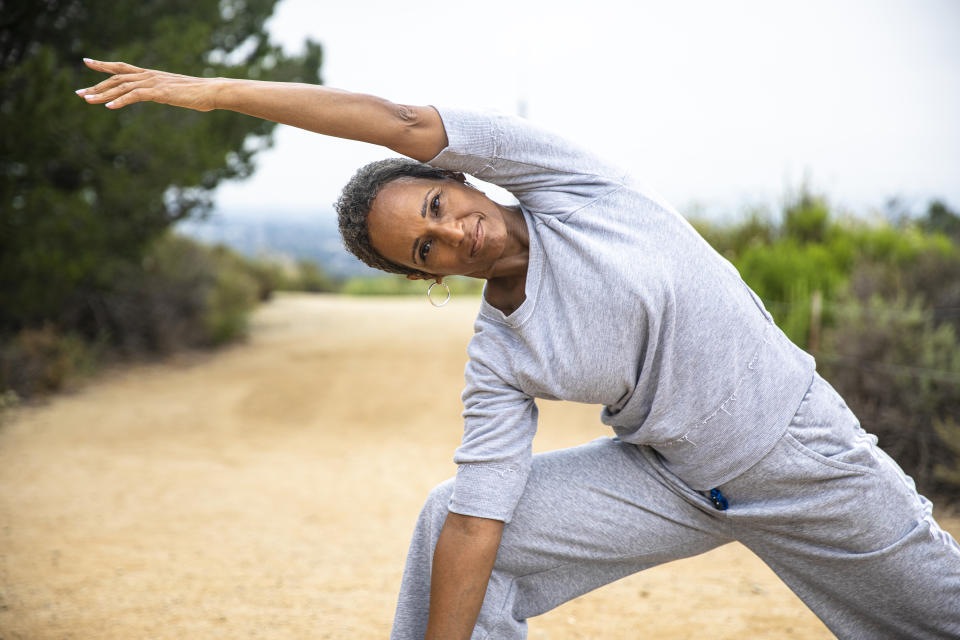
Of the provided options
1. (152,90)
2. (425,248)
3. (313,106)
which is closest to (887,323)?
(425,248)

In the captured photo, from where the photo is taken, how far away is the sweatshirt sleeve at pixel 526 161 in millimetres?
1652

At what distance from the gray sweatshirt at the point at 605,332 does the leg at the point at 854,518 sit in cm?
7

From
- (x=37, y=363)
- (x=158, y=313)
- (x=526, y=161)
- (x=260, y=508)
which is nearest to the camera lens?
(x=526, y=161)

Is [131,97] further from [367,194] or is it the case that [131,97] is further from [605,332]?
[605,332]

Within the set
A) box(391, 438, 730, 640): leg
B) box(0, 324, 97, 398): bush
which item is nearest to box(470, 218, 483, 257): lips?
box(391, 438, 730, 640): leg

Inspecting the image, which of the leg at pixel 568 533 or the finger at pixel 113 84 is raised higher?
the finger at pixel 113 84

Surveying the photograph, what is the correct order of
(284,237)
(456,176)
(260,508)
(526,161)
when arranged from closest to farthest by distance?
(526,161) < (456,176) < (260,508) < (284,237)

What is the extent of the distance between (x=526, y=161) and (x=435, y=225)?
230mm

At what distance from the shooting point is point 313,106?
1.58m

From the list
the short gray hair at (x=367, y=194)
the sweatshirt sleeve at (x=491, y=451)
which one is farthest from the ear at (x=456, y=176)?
the sweatshirt sleeve at (x=491, y=451)

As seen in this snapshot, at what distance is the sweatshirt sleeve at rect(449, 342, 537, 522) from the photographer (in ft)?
5.66

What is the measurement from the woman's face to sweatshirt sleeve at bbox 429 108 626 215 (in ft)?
0.24

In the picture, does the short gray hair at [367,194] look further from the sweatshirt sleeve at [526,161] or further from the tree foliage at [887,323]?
the tree foliage at [887,323]

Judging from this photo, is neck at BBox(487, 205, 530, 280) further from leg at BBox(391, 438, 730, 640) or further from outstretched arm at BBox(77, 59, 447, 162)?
leg at BBox(391, 438, 730, 640)
